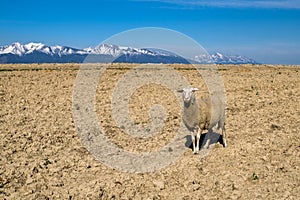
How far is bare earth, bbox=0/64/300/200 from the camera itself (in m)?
9.25

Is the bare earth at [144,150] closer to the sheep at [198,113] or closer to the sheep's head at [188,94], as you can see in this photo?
the sheep at [198,113]

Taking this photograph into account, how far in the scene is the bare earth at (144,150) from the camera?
925 cm

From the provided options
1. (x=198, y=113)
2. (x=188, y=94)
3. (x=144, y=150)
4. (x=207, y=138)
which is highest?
(x=188, y=94)

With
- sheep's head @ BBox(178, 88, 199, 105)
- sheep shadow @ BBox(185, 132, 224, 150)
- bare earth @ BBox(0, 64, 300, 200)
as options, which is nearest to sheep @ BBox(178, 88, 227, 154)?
sheep's head @ BBox(178, 88, 199, 105)

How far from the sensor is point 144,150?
12016 mm

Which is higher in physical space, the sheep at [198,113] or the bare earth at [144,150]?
the sheep at [198,113]

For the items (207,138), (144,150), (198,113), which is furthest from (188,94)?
(207,138)


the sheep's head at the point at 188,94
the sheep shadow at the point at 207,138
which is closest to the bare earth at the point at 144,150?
the sheep shadow at the point at 207,138

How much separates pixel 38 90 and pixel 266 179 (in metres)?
15.4

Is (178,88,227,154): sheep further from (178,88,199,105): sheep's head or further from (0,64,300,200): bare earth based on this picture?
(0,64,300,200): bare earth

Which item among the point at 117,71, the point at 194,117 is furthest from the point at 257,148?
the point at 117,71

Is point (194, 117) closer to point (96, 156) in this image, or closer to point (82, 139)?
point (96, 156)

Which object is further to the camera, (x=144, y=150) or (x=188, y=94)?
(x=144, y=150)

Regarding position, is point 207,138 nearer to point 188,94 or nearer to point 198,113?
point 198,113
